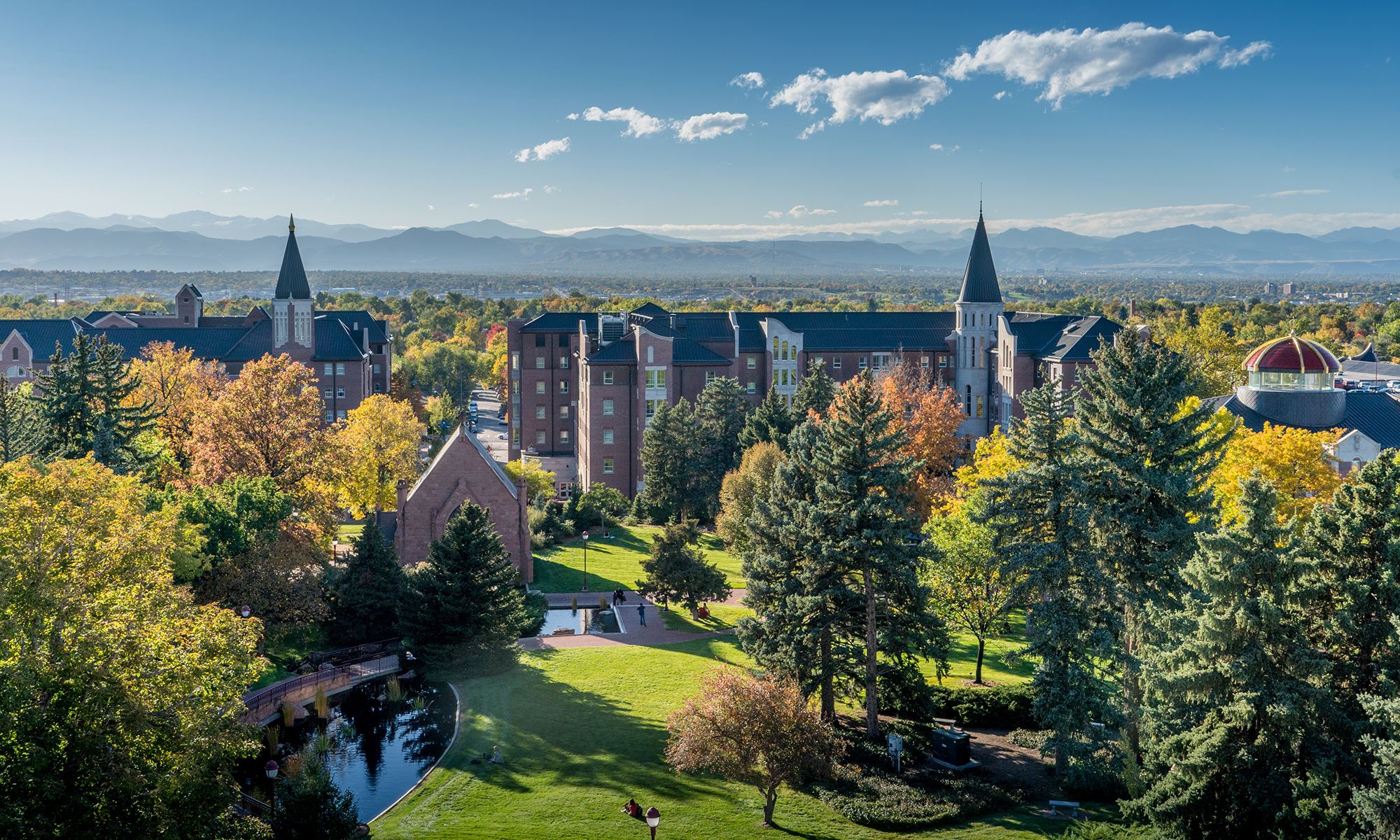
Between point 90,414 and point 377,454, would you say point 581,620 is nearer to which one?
point 377,454

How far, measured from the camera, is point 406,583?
136 ft

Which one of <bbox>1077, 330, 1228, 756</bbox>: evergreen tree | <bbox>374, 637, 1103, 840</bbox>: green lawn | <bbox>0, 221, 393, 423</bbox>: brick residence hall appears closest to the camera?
<bbox>374, 637, 1103, 840</bbox>: green lawn

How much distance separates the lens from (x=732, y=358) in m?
87.2

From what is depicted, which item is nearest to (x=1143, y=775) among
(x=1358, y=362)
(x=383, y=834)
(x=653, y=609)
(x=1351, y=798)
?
(x=1351, y=798)

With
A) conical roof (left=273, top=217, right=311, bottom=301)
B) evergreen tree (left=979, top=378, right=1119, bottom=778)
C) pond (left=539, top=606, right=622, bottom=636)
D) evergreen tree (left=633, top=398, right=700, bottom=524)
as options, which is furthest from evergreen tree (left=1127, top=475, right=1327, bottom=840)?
conical roof (left=273, top=217, right=311, bottom=301)

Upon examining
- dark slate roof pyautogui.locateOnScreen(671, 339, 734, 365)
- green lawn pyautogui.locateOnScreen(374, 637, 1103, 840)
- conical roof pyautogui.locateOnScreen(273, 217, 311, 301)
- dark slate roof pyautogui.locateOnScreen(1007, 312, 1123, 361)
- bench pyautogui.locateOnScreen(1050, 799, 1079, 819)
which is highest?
conical roof pyautogui.locateOnScreen(273, 217, 311, 301)

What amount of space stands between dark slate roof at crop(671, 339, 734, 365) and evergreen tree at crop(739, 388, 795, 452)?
14.9 metres

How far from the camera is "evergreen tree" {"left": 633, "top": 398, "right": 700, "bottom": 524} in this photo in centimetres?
7000

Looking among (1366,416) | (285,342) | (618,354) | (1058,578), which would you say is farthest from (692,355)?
(1058,578)

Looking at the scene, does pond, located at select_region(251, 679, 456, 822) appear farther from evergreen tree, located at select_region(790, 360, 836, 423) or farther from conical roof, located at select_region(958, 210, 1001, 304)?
conical roof, located at select_region(958, 210, 1001, 304)

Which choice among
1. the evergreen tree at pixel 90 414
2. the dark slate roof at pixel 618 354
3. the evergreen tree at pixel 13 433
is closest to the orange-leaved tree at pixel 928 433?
the dark slate roof at pixel 618 354

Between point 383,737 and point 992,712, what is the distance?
813 inches

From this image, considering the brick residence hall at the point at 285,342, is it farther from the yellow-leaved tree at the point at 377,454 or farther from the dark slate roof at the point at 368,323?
the yellow-leaved tree at the point at 377,454

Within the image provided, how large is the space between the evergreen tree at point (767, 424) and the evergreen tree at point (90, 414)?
34.1 meters
